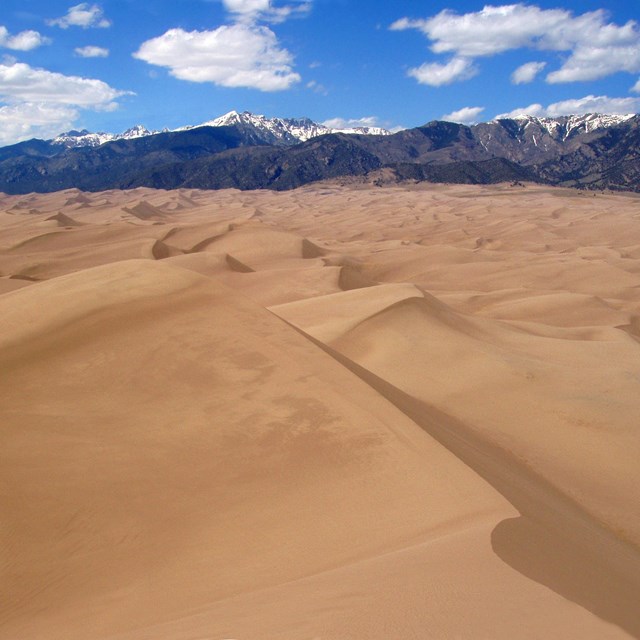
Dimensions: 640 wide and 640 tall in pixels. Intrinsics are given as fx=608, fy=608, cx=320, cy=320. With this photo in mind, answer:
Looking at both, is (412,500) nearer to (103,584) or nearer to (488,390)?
(103,584)

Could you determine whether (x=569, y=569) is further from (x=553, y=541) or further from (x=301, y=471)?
(x=301, y=471)

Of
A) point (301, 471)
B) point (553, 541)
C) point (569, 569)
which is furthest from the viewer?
point (301, 471)

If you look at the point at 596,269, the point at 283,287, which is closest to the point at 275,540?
the point at 283,287

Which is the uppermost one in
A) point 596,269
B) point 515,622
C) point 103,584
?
point 515,622

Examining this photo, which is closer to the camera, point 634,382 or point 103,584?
point 103,584

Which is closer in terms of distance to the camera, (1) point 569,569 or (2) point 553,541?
(1) point 569,569

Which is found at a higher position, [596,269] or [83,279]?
[83,279]

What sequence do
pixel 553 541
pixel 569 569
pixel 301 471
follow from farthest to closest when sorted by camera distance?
pixel 301 471
pixel 553 541
pixel 569 569

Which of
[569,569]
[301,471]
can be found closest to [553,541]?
[569,569]
